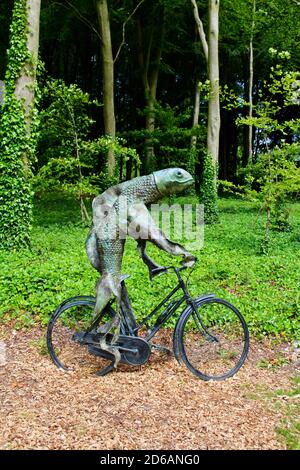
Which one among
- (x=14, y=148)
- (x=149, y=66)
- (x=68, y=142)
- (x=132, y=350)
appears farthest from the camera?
(x=149, y=66)

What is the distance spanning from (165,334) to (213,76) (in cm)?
1054

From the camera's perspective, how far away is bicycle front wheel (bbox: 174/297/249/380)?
14.7 feet

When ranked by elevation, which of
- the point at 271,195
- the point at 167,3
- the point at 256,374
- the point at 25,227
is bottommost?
the point at 256,374

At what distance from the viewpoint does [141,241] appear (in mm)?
4520

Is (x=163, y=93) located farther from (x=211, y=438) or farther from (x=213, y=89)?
(x=211, y=438)

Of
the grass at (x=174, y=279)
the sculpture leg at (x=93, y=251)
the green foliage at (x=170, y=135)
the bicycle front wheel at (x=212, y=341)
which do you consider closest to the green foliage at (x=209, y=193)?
the grass at (x=174, y=279)

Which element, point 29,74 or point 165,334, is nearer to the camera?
point 165,334

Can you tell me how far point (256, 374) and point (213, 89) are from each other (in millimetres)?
10455

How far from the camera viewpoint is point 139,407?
398 cm

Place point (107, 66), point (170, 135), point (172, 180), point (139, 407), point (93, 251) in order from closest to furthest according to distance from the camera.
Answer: point (139, 407) → point (172, 180) → point (93, 251) → point (107, 66) → point (170, 135)

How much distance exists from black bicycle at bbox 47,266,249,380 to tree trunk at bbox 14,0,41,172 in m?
5.13

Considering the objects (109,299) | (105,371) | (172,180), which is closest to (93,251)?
(109,299)

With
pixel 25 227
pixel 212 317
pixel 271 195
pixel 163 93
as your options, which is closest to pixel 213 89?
pixel 271 195

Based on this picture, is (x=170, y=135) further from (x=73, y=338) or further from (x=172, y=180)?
(x=73, y=338)
